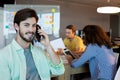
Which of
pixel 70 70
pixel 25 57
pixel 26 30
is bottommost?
pixel 70 70

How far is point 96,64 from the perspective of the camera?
2613 mm

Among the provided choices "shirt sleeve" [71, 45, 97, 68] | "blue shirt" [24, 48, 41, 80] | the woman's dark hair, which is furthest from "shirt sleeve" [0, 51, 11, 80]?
the woman's dark hair

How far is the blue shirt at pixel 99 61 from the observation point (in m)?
2.53

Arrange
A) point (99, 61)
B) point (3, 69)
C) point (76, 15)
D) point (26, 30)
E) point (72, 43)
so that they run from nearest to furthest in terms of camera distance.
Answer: point (3, 69) < point (26, 30) < point (99, 61) < point (72, 43) < point (76, 15)

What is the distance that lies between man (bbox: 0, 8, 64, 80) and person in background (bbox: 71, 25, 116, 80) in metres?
0.90

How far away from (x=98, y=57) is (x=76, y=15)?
572 cm

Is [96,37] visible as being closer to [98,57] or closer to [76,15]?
[98,57]

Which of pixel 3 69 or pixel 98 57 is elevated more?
pixel 3 69

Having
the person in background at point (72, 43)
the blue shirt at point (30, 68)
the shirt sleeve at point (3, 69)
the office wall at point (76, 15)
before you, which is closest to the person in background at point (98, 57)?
the blue shirt at point (30, 68)

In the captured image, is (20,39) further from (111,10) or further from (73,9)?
(73,9)

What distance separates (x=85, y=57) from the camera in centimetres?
259

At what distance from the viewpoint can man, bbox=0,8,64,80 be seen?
4.90ft

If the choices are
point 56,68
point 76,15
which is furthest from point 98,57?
point 76,15

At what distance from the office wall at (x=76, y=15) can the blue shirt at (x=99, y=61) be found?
14.7 feet
